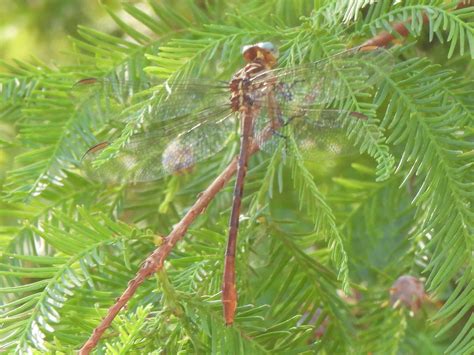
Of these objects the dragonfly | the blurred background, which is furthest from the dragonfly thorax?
the blurred background

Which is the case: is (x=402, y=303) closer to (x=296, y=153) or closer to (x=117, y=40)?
(x=296, y=153)

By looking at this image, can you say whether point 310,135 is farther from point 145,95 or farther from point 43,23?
point 43,23

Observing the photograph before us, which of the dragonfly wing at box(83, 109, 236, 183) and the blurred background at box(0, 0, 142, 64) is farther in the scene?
the blurred background at box(0, 0, 142, 64)

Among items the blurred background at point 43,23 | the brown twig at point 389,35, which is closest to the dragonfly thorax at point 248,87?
the brown twig at point 389,35

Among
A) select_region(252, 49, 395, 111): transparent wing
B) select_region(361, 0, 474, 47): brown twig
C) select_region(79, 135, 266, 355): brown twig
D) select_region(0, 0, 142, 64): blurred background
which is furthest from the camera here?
select_region(0, 0, 142, 64): blurred background

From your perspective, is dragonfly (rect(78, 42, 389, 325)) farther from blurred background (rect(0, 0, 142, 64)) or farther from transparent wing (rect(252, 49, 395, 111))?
blurred background (rect(0, 0, 142, 64))

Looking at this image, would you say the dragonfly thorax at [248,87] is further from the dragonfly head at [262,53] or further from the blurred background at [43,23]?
the blurred background at [43,23]

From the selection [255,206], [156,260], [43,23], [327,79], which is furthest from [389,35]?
[43,23]
